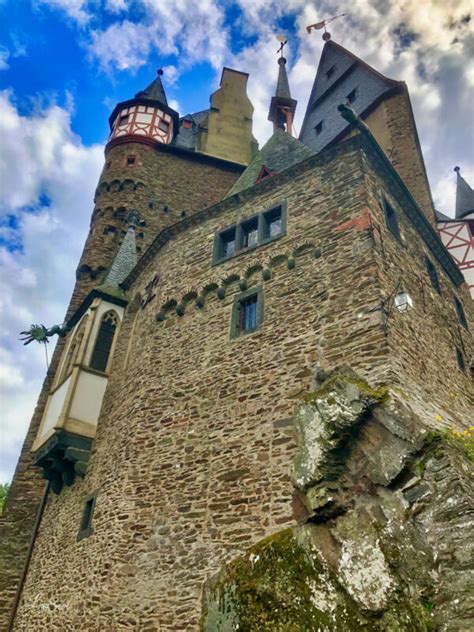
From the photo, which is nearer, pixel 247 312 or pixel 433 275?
pixel 247 312

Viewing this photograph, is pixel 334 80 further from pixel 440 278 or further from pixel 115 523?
pixel 115 523

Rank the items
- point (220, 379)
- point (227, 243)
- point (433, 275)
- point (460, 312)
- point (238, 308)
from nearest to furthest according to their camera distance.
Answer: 1. point (220, 379)
2. point (238, 308)
3. point (227, 243)
4. point (433, 275)
5. point (460, 312)

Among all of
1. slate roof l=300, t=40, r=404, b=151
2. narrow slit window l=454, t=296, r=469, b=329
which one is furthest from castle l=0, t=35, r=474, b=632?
slate roof l=300, t=40, r=404, b=151

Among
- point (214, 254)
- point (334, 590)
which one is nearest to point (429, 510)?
point (334, 590)

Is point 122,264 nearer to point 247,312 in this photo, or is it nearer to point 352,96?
point 247,312

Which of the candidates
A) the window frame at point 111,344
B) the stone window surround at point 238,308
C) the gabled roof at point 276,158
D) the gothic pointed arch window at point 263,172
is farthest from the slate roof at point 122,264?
the stone window surround at point 238,308

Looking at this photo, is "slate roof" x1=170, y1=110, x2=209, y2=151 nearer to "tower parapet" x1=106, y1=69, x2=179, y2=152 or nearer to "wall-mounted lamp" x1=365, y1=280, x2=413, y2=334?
"tower parapet" x1=106, y1=69, x2=179, y2=152

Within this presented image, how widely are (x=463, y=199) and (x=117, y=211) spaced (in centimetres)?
1699

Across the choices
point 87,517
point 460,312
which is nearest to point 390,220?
point 460,312

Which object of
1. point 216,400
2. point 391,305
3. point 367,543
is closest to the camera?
point 367,543

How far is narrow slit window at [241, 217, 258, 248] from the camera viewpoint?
1215 centimetres

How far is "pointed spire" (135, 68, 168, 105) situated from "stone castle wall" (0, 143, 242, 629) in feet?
12.8

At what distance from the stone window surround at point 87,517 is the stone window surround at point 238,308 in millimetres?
4362

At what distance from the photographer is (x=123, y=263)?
1636cm
